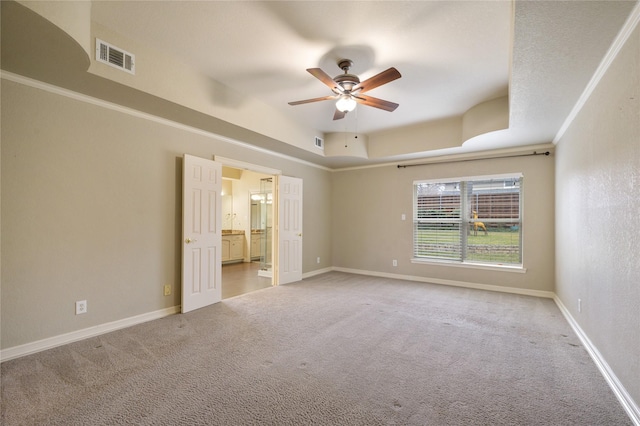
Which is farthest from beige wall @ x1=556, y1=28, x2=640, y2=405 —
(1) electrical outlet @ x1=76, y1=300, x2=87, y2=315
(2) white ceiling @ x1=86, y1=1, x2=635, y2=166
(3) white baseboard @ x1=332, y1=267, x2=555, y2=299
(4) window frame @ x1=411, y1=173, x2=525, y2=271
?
(1) electrical outlet @ x1=76, y1=300, x2=87, y2=315

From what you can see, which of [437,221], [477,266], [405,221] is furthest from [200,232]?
[477,266]

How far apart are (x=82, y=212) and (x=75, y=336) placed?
129cm

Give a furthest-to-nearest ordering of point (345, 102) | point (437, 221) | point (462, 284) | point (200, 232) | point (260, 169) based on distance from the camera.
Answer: point (437, 221) < point (462, 284) < point (260, 169) < point (200, 232) < point (345, 102)

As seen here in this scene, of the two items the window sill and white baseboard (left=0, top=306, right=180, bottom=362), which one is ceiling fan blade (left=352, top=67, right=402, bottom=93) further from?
the window sill

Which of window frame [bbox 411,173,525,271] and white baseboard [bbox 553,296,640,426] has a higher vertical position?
window frame [bbox 411,173,525,271]

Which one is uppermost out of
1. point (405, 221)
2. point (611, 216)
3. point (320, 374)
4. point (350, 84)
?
point (350, 84)

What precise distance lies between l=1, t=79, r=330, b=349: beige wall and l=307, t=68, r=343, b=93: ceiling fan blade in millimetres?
2259

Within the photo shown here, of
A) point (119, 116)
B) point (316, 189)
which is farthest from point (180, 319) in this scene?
point (316, 189)

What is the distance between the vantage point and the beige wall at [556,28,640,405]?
6.19 ft

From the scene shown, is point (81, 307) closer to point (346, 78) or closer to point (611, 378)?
point (346, 78)

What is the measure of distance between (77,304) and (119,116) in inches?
83.8

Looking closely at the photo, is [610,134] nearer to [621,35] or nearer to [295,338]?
[621,35]

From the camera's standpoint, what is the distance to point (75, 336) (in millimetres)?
2990

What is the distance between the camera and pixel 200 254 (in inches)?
162
